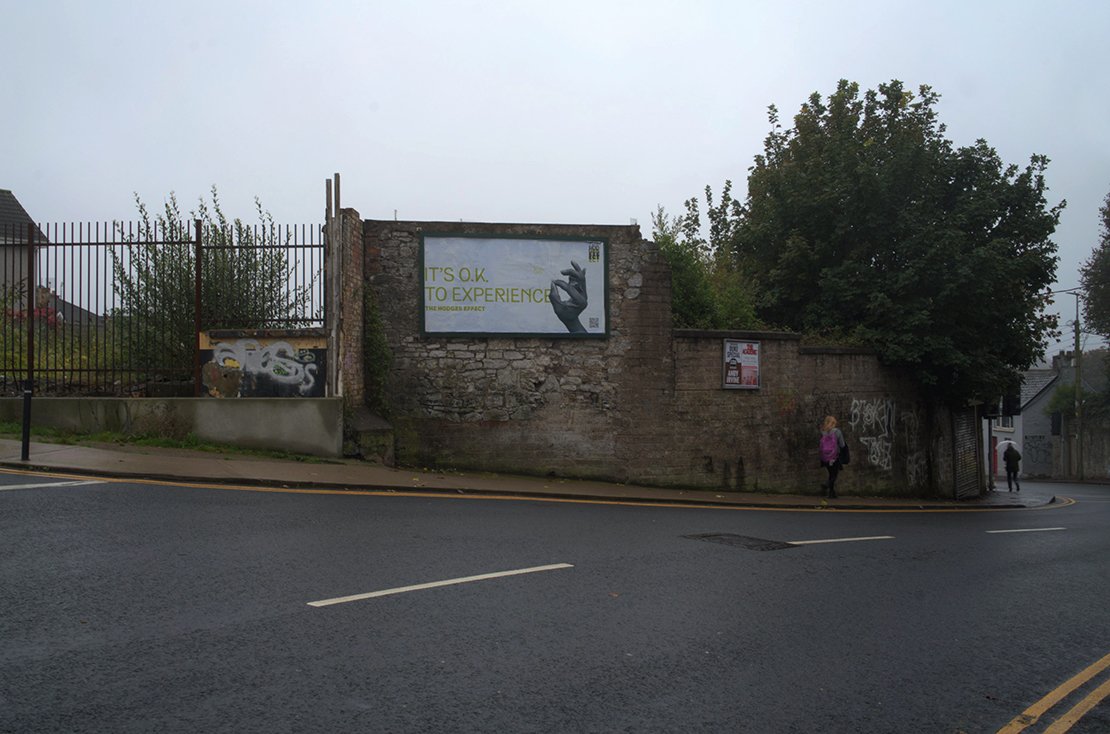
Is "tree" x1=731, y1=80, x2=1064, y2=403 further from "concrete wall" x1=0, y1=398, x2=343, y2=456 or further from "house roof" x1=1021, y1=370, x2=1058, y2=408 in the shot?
"house roof" x1=1021, y1=370, x2=1058, y2=408

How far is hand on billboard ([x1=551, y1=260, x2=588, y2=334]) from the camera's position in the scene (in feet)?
53.7

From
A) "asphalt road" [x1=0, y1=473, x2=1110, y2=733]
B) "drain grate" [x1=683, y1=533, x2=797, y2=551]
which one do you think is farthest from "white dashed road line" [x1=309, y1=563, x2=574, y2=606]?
"drain grate" [x1=683, y1=533, x2=797, y2=551]

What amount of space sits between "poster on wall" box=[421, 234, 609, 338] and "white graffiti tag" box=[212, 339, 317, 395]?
7.93ft

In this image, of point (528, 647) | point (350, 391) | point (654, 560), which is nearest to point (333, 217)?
point (350, 391)

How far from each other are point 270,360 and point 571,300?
17.4 feet

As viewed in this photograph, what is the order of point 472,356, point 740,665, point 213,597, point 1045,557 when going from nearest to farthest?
point 740,665
point 213,597
point 1045,557
point 472,356

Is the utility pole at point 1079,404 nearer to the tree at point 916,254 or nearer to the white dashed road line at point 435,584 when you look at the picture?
the tree at point 916,254

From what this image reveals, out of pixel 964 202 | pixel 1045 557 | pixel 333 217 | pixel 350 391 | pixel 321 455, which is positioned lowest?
pixel 1045 557

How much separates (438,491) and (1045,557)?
25.1 ft

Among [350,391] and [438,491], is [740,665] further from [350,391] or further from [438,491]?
[350,391]

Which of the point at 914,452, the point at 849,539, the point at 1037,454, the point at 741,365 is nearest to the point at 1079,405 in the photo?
the point at 1037,454

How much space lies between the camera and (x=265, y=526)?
8.76m

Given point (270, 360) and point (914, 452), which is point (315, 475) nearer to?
point (270, 360)

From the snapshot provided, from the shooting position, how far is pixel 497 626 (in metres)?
5.74
